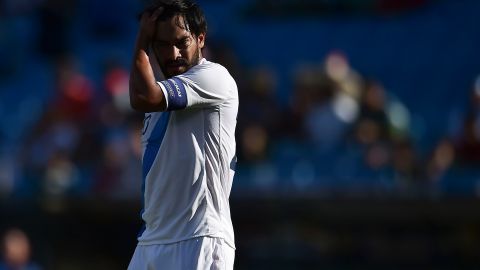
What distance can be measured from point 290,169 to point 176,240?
5460mm

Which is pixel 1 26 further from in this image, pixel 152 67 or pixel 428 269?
pixel 152 67

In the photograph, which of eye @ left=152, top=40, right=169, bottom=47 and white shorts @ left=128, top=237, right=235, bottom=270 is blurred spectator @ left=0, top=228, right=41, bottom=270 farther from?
eye @ left=152, top=40, right=169, bottom=47

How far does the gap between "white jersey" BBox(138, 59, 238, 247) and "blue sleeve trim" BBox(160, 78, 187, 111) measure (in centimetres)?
6

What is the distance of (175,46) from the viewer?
5129mm

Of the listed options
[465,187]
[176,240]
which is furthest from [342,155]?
[176,240]

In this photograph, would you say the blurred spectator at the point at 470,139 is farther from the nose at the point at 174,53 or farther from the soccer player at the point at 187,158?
the nose at the point at 174,53

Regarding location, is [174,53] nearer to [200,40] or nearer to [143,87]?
[200,40]

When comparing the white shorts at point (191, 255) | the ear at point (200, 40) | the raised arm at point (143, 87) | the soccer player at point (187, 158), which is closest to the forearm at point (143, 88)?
the raised arm at point (143, 87)

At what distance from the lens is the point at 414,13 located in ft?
41.9

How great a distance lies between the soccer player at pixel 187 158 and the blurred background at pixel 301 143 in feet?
15.6

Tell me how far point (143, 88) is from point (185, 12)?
46 cm

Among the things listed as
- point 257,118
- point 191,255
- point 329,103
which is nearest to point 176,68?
point 191,255

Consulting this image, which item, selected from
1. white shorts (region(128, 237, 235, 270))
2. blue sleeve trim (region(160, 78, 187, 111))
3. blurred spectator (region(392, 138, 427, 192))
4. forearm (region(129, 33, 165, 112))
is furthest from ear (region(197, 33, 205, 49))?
Answer: blurred spectator (region(392, 138, 427, 192))

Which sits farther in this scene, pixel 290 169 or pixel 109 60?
pixel 109 60
